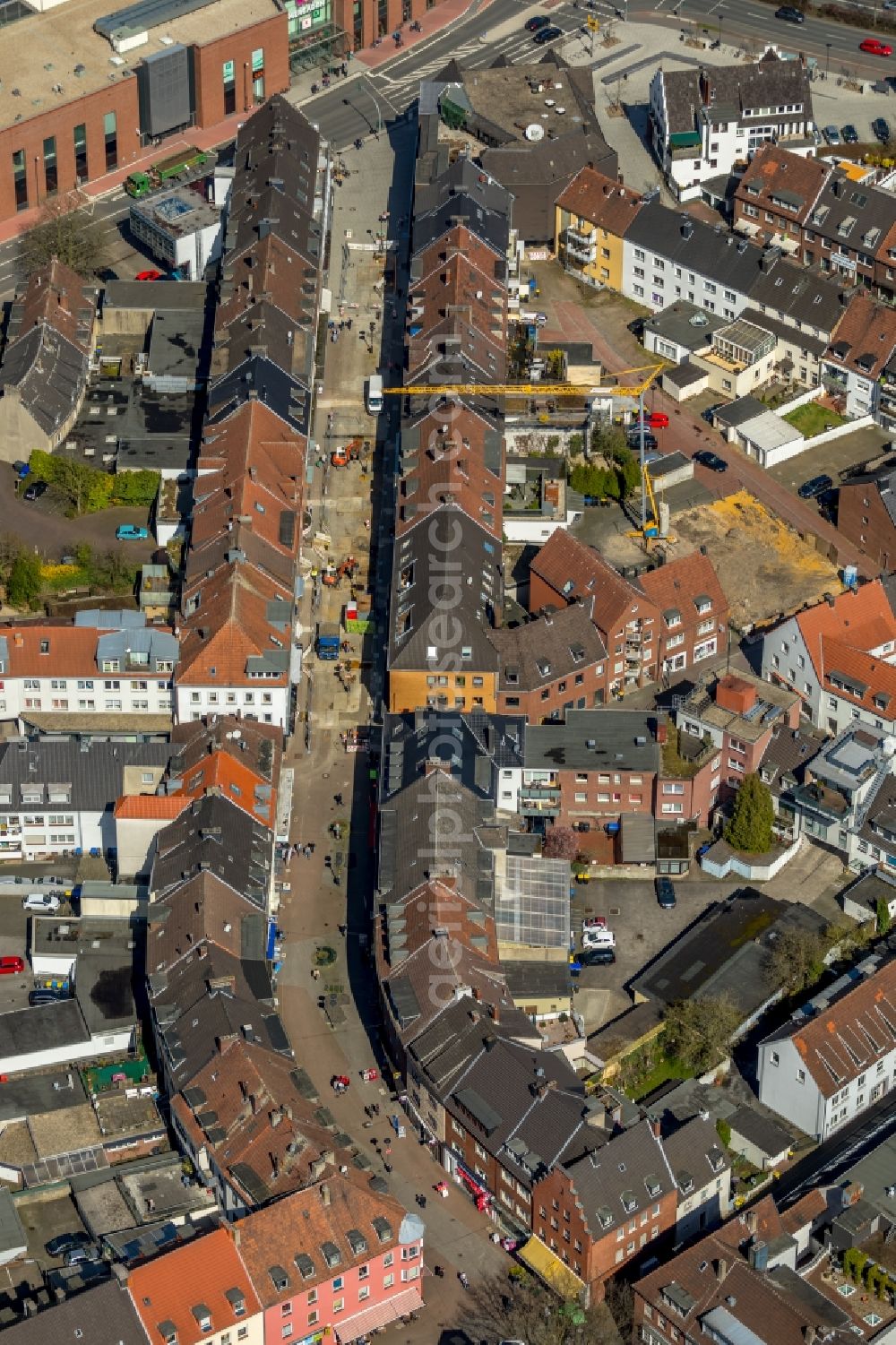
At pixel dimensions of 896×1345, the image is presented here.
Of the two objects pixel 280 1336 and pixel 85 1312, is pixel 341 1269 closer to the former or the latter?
pixel 280 1336

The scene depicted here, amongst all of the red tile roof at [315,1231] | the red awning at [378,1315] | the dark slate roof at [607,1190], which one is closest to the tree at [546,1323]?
the red awning at [378,1315]

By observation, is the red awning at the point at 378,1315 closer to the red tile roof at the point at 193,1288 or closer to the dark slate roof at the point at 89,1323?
the red tile roof at the point at 193,1288

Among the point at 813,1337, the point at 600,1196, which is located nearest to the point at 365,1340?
the point at 600,1196

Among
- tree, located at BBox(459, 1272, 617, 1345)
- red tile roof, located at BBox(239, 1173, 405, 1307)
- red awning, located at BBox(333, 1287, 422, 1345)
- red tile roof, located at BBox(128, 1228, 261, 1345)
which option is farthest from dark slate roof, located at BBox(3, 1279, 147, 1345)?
tree, located at BBox(459, 1272, 617, 1345)

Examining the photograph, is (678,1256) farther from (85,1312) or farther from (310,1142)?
(85,1312)

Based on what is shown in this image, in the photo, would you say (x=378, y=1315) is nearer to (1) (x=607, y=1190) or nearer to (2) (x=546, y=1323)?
(2) (x=546, y=1323)

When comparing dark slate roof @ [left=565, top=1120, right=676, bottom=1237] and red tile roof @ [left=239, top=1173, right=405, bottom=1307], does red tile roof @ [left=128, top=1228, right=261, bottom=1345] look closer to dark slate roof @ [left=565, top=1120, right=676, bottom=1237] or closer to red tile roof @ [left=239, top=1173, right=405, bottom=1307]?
red tile roof @ [left=239, top=1173, right=405, bottom=1307]
